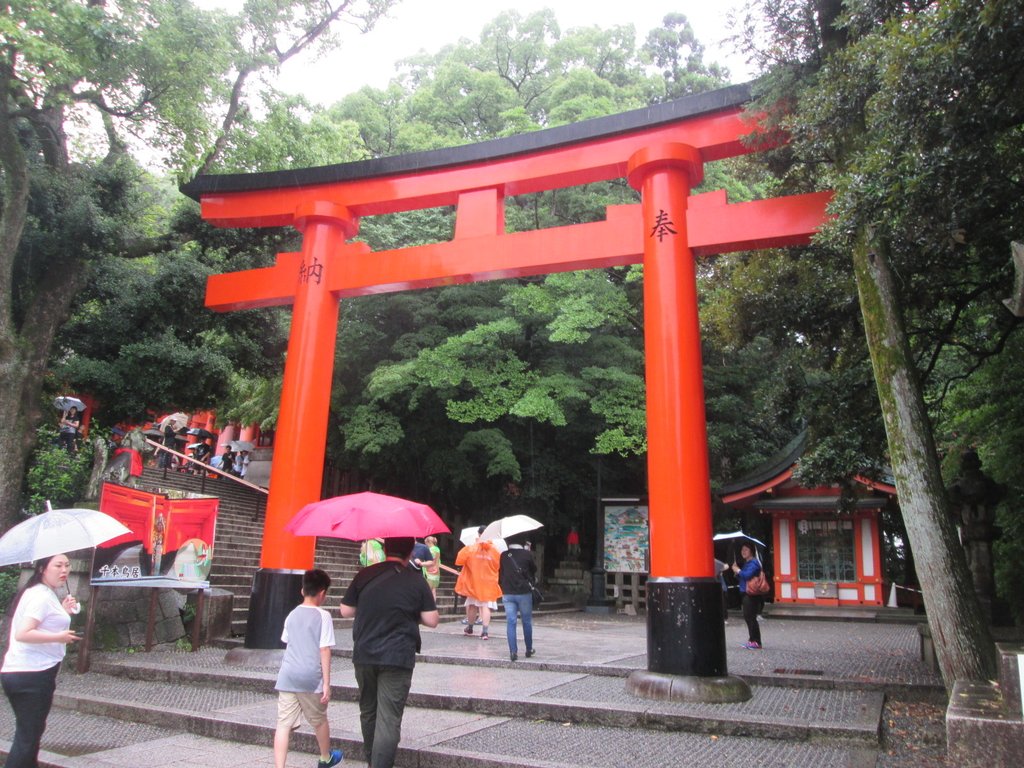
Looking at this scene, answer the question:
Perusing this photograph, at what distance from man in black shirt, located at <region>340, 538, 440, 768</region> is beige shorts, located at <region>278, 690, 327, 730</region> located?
28 cm

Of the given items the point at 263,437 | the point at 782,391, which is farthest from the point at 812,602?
the point at 263,437

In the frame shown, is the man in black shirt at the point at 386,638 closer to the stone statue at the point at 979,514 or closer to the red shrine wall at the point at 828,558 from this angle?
the stone statue at the point at 979,514

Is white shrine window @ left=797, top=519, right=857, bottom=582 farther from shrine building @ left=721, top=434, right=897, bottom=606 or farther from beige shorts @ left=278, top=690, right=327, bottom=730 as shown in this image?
beige shorts @ left=278, top=690, right=327, bottom=730

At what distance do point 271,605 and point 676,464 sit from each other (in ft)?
15.0

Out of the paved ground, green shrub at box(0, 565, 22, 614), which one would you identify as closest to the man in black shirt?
the paved ground

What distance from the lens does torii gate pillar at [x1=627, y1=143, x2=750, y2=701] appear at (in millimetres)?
5973

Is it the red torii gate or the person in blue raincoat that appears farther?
the person in blue raincoat

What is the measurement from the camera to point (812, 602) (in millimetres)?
→ 17438

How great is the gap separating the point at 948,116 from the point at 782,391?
4.54 m

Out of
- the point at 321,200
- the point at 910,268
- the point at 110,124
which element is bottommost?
the point at 910,268

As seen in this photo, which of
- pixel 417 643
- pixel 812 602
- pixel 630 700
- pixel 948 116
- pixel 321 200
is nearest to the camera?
pixel 417 643

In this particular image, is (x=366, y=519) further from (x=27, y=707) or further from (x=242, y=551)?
(x=242, y=551)

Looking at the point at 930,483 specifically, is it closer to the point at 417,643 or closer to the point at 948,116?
the point at 948,116

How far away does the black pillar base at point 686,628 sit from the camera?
19.5ft
